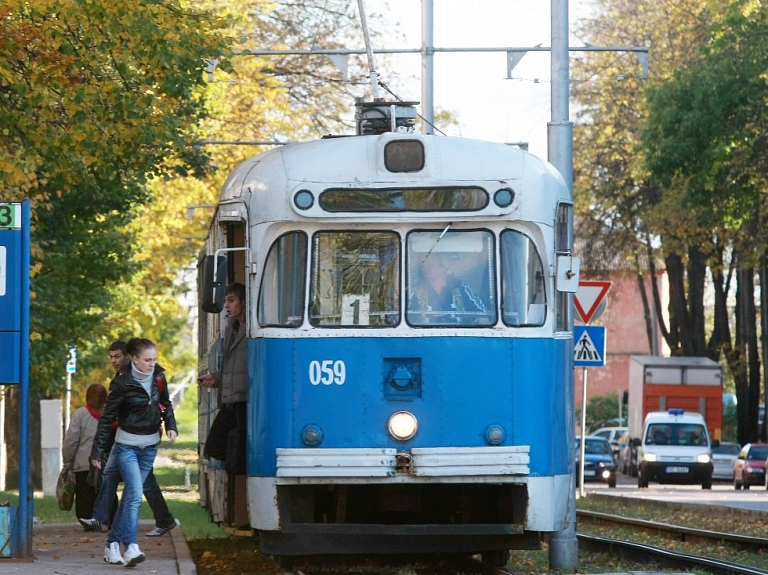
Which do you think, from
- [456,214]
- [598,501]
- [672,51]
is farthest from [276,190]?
[672,51]

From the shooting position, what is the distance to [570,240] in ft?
39.3

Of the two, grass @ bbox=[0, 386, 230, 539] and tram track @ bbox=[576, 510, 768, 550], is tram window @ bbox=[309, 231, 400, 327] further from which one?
tram track @ bbox=[576, 510, 768, 550]

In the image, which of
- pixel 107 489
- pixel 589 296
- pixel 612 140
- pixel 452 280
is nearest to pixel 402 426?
pixel 452 280

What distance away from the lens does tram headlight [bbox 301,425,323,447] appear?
11.0 meters

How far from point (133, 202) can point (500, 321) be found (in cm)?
1477

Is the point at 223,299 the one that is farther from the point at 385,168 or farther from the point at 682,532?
the point at 682,532

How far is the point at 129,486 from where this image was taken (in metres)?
12.1

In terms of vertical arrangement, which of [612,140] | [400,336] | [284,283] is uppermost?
[612,140]

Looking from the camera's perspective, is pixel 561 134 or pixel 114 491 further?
pixel 561 134

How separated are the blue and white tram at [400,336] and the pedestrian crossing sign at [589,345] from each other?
1048 centimetres

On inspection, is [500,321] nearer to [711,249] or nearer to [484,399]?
[484,399]

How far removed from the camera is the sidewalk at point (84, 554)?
12.0 meters

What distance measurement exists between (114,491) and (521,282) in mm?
4449

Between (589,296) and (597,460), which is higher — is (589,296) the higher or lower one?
the higher one
